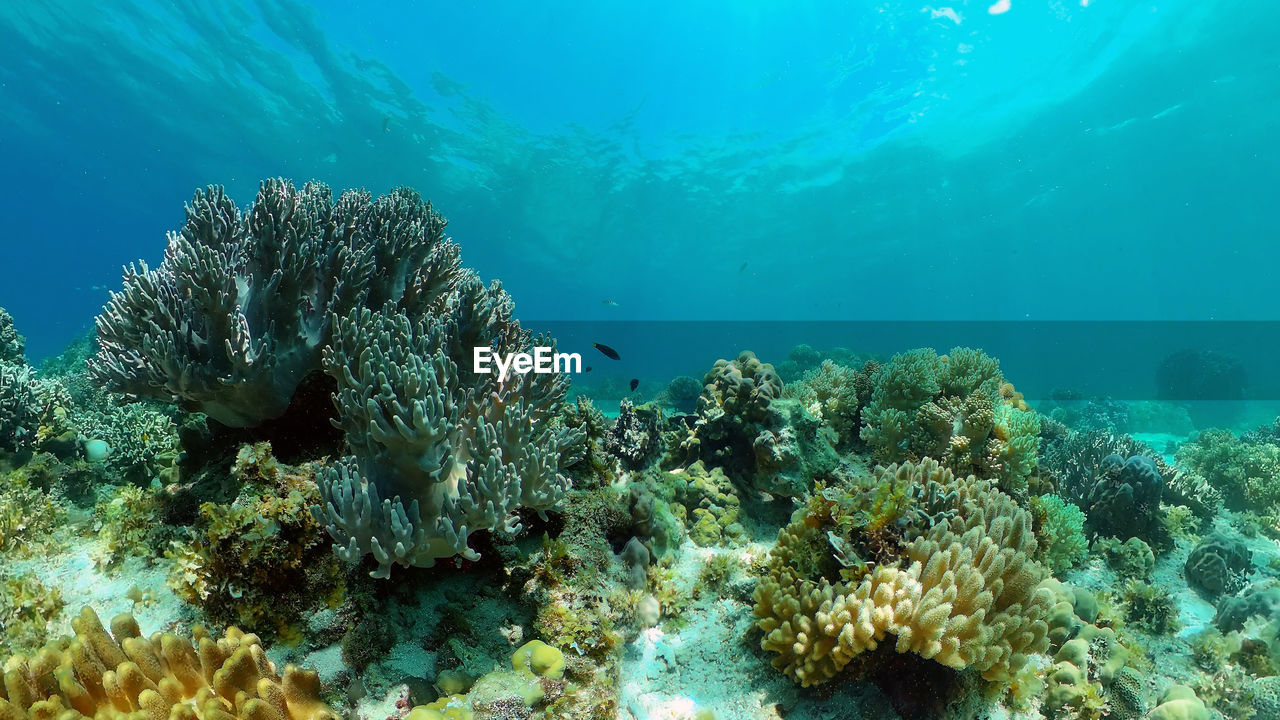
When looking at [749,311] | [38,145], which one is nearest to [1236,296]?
[749,311]

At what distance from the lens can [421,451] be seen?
3.08 metres

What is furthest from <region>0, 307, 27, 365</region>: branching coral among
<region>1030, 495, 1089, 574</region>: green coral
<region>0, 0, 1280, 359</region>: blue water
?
<region>1030, 495, 1089, 574</region>: green coral

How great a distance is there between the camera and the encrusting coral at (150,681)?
6.82 feet

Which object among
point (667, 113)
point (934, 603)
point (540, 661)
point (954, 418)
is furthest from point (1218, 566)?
point (667, 113)

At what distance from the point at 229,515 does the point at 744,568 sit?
433 cm

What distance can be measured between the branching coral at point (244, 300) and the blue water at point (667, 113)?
12.7 meters

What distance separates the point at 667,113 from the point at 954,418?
3819 cm

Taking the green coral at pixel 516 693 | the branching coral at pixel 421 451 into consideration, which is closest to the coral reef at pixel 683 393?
the branching coral at pixel 421 451

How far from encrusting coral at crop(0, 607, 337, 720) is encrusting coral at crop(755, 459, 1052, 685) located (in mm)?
2973

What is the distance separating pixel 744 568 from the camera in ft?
17.0

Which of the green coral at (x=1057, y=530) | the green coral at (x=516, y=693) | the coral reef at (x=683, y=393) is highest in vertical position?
the coral reef at (x=683, y=393)

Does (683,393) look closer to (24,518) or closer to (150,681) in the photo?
(24,518)

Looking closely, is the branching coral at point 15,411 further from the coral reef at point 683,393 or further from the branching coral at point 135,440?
the coral reef at point 683,393

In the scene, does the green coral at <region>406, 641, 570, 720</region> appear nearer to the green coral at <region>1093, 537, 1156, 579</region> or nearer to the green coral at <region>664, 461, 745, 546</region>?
the green coral at <region>664, 461, 745, 546</region>
